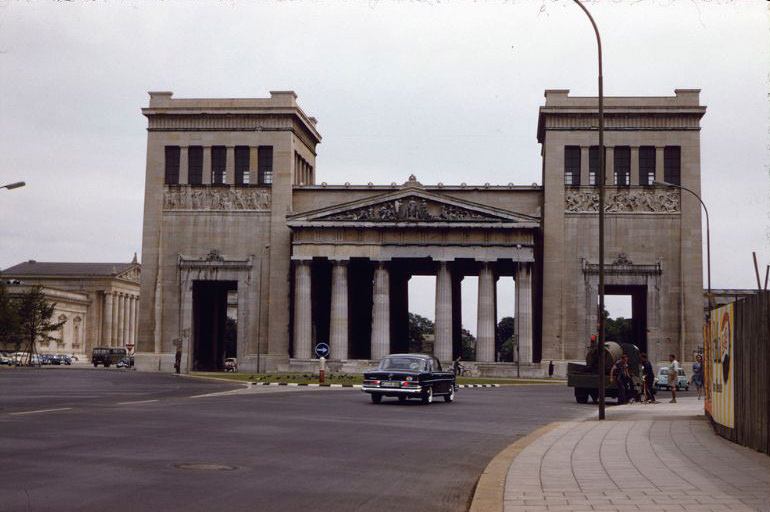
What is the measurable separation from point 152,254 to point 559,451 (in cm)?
7603

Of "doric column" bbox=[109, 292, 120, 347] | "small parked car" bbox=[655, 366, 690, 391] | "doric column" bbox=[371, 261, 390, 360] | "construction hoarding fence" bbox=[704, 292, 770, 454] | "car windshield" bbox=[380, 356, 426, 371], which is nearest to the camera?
"construction hoarding fence" bbox=[704, 292, 770, 454]

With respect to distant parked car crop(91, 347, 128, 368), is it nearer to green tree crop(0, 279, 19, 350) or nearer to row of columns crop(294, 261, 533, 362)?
green tree crop(0, 279, 19, 350)

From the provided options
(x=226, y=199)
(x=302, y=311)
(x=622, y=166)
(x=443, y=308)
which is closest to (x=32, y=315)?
(x=226, y=199)

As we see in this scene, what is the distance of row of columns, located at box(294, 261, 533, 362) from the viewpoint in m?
84.8

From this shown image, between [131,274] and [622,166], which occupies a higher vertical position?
[622,166]

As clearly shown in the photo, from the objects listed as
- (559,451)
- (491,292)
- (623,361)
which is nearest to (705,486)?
(559,451)

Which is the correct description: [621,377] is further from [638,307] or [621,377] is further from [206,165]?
[206,165]

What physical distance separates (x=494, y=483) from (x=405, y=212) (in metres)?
73.6

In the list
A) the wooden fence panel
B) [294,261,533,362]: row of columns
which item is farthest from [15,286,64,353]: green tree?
the wooden fence panel

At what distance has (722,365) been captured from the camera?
20891 millimetres

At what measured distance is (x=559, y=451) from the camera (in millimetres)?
17672

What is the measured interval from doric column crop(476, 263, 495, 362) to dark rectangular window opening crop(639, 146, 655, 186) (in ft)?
46.9

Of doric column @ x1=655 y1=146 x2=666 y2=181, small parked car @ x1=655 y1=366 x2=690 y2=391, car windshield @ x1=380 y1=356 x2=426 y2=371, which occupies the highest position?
doric column @ x1=655 y1=146 x2=666 y2=181

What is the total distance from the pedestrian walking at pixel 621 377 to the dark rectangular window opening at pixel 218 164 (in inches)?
2176
